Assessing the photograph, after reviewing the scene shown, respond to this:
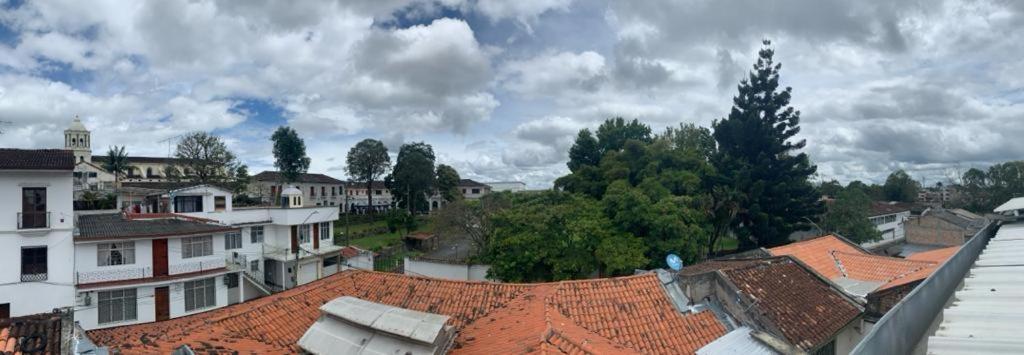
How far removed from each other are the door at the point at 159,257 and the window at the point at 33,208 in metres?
3.30

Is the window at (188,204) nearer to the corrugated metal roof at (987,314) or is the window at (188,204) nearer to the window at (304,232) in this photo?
the window at (304,232)

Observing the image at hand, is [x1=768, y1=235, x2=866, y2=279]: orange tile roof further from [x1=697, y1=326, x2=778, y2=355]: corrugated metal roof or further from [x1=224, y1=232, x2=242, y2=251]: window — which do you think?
[x1=224, y1=232, x2=242, y2=251]: window

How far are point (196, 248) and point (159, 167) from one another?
171 ft

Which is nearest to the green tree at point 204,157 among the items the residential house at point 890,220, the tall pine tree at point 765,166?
the tall pine tree at point 765,166

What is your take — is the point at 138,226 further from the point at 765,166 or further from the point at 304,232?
the point at 765,166

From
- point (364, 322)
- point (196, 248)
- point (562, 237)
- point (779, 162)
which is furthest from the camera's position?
point (779, 162)

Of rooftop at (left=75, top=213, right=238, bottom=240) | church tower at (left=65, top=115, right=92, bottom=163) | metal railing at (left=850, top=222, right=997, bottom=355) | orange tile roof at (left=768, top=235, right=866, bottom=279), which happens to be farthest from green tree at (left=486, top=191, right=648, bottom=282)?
church tower at (left=65, top=115, right=92, bottom=163)

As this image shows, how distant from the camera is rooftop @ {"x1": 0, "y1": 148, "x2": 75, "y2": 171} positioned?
56.4 ft

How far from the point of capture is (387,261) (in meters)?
30.9

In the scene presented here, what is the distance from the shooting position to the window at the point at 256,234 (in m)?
25.4

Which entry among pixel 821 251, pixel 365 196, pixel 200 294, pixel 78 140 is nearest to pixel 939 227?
pixel 821 251

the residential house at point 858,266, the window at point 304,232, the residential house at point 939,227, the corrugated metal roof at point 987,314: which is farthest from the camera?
the residential house at point 939,227

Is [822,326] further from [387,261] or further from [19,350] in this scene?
[387,261]

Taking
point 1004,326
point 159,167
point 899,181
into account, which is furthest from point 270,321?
point 899,181
